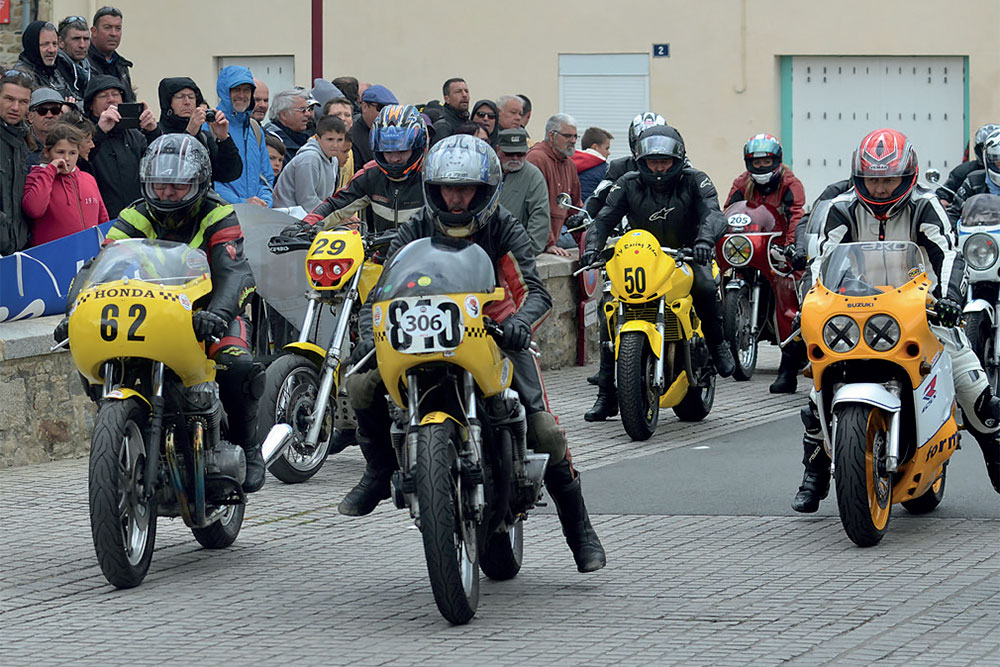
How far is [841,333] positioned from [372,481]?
2.27 m

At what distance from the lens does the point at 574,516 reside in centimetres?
773

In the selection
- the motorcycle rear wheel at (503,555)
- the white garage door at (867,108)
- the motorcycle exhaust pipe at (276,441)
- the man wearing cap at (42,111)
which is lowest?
the motorcycle rear wheel at (503,555)

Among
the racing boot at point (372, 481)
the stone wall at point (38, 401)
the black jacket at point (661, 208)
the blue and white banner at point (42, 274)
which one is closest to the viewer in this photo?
the racing boot at point (372, 481)

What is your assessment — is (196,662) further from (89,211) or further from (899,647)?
(89,211)

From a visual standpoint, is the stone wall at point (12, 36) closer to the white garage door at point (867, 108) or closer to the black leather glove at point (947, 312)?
the white garage door at point (867, 108)

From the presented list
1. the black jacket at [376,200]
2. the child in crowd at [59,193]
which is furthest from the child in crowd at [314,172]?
the black jacket at [376,200]

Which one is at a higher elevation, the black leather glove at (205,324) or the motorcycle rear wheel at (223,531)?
the black leather glove at (205,324)

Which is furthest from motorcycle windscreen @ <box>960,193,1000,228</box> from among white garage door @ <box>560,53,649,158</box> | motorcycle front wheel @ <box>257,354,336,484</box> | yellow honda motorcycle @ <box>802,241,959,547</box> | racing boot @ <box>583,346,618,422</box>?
white garage door @ <box>560,53,649,158</box>

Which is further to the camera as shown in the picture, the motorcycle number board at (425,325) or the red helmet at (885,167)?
the red helmet at (885,167)

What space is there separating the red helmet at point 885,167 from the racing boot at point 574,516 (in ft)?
7.34

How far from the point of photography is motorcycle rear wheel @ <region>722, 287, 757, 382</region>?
15016mm

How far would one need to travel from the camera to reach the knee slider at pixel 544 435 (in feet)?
24.3

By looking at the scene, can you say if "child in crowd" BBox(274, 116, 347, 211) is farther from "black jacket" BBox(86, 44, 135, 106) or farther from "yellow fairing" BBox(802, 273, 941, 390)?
"yellow fairing" BBox(802, 273, 941, 390)

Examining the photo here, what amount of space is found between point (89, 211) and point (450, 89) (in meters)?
6.11
